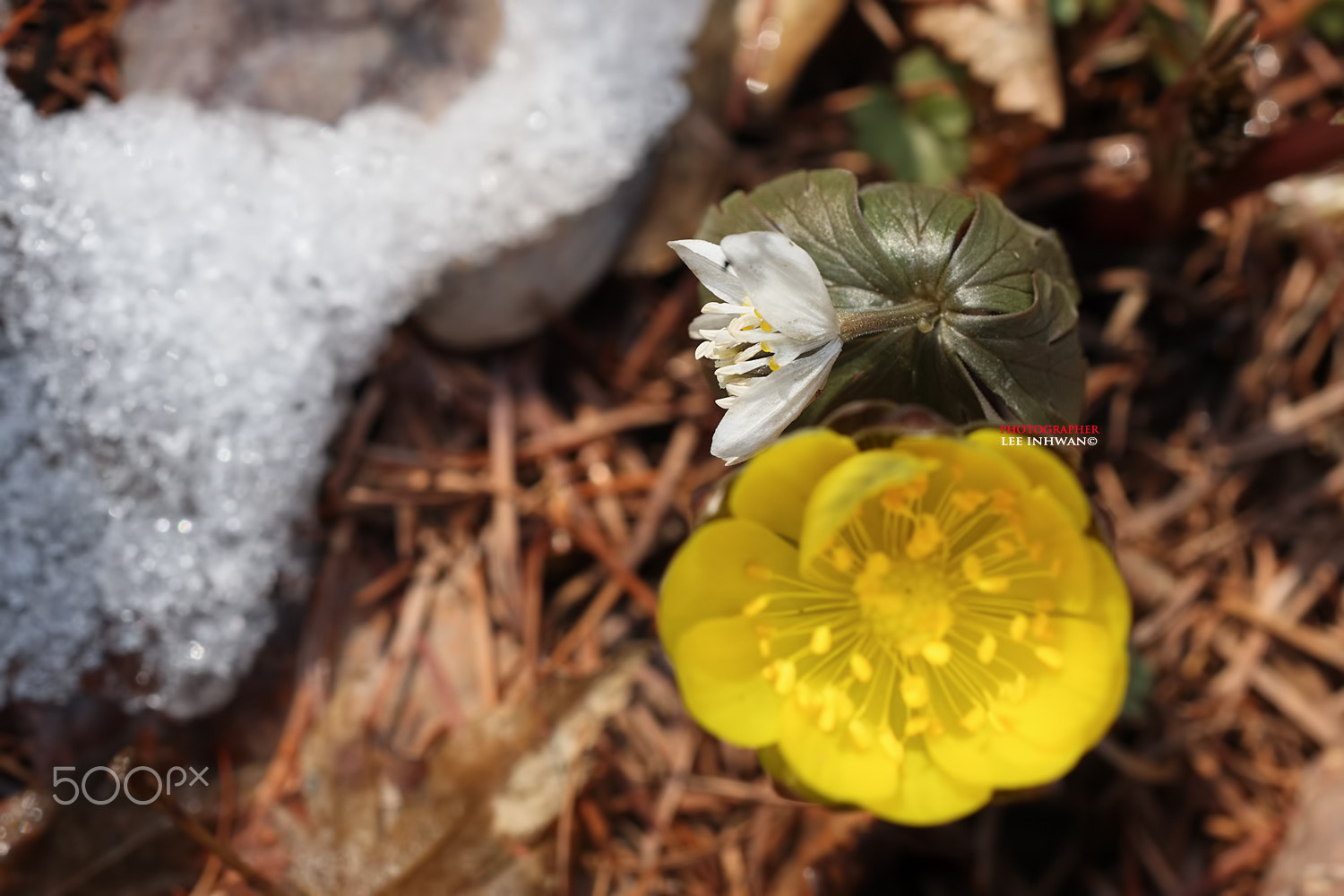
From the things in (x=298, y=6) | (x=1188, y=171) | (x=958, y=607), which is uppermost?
(x=298, y=6)

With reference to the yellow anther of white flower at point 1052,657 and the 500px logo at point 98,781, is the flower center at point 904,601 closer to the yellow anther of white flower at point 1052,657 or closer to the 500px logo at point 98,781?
the yellow anther of white flower at point 1052,657

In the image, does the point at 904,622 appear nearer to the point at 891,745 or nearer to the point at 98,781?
the point at 891,745

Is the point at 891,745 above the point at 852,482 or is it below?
below

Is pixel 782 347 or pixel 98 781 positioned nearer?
pixel 782 347

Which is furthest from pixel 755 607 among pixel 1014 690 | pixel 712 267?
pixel 712 267

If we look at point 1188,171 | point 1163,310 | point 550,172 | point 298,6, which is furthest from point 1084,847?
point 298,6

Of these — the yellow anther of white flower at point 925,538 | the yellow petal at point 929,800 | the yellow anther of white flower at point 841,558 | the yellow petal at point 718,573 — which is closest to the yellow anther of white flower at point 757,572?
the yellow petal at point 718,573

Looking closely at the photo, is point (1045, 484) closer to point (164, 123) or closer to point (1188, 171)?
point (1188, 171)
